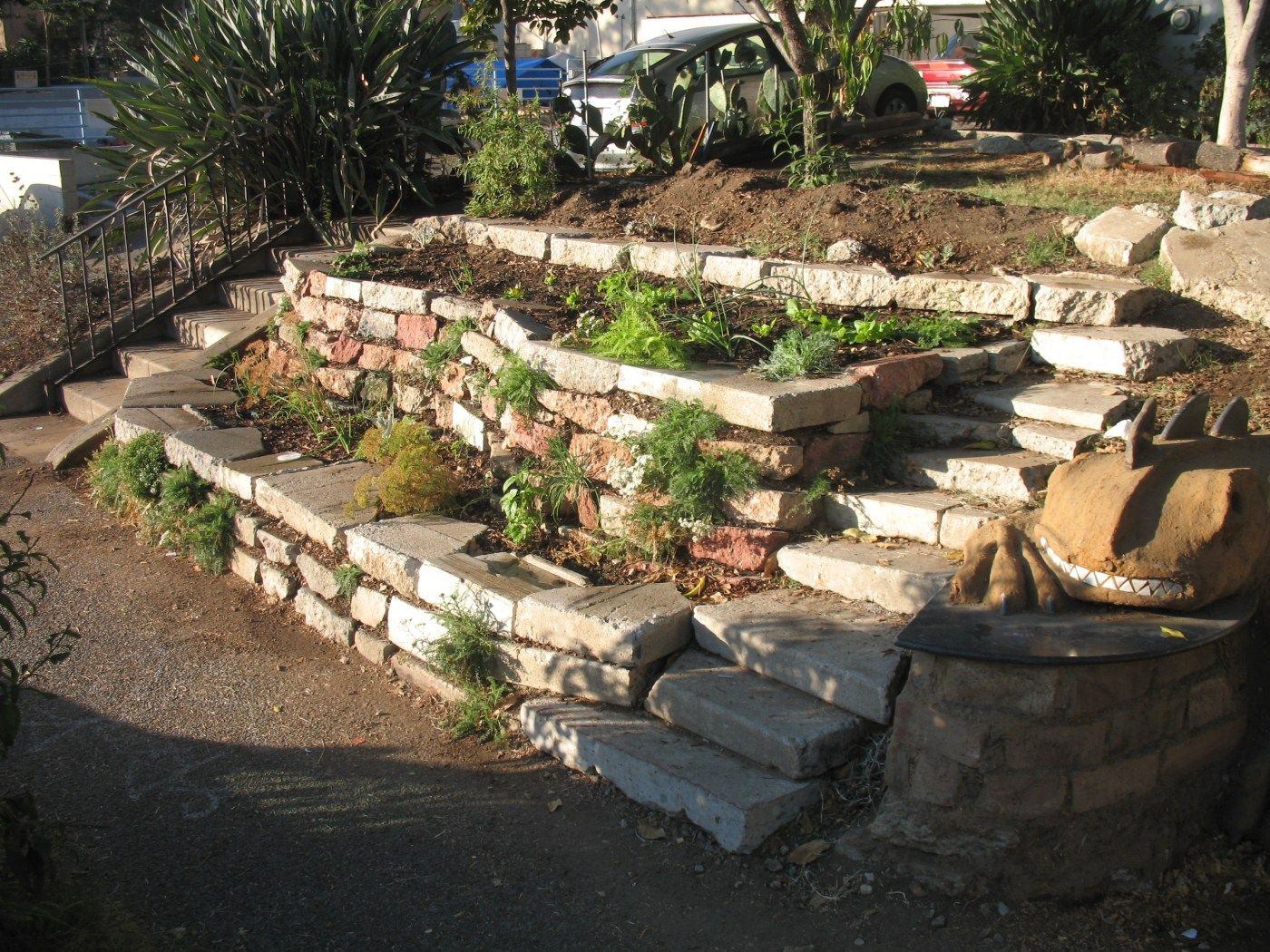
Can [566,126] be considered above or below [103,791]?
above

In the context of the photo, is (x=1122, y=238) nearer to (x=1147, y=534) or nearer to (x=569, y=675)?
(x=1147, y=534)

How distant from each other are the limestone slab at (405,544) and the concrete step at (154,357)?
361cm

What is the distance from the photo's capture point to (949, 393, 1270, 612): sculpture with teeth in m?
3.30

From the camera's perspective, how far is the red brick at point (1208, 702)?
349 cm

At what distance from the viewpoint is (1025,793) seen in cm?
336

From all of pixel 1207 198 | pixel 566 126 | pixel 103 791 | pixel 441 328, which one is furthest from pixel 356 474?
pixel 1207 198

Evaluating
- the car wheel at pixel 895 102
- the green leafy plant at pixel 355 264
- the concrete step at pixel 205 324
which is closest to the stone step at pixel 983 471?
the green leafy plant at pixel 355 264

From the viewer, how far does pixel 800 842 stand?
371 cm

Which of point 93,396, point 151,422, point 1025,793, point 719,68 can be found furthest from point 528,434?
point 719,68

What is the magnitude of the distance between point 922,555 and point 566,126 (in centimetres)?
618

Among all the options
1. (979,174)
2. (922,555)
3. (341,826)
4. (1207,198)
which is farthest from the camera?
(979,174)

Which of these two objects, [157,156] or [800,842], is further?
[157,156]

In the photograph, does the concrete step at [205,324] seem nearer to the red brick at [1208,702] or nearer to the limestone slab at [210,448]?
the limestone slab at [210,448]

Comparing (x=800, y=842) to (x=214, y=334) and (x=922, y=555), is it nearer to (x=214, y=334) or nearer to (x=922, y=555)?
(x=922, y=555)
